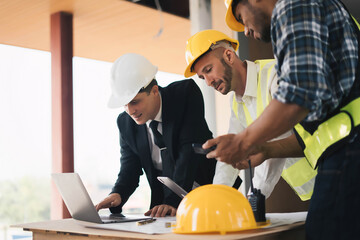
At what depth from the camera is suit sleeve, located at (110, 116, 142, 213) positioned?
107 inches

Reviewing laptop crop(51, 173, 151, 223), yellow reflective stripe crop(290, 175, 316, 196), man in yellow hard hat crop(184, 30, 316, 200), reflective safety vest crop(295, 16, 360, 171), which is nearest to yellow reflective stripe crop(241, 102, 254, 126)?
man in yellow hard hat crop(184, 30, 316, 200)

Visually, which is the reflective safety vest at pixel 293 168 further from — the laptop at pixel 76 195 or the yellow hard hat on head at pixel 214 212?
the laptop at pixel 76 195

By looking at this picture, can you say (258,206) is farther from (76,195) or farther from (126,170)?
(126,170)

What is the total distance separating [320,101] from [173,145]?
139 cm

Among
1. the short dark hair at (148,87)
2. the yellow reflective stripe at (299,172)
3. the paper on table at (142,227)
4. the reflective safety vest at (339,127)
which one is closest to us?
the reflective safety vest at (339,127)

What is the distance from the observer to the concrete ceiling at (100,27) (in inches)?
211

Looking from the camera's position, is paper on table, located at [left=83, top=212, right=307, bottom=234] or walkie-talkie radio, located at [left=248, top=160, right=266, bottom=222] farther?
walkie-talkie radio, located at [left=248, top=160, right=266, bottom=222]

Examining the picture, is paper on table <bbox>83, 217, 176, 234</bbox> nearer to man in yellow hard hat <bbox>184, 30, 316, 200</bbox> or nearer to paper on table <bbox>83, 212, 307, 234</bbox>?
paper on table <bbox>83, 212, 307, 234</bbox>

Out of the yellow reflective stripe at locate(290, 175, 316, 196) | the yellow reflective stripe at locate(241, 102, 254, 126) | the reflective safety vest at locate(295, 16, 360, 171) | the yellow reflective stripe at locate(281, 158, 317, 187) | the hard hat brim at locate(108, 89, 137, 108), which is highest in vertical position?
the hard hat brim at locate(108, 89, 137, 108)

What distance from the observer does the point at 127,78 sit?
2701 mm

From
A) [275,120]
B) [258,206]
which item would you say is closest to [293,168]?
[258,206]

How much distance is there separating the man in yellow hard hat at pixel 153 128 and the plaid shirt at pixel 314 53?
4.10ft

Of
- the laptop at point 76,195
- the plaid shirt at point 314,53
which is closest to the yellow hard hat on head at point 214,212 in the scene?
the plaid shirt at point 314,53

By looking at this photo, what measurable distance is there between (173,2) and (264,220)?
437 centimetres
